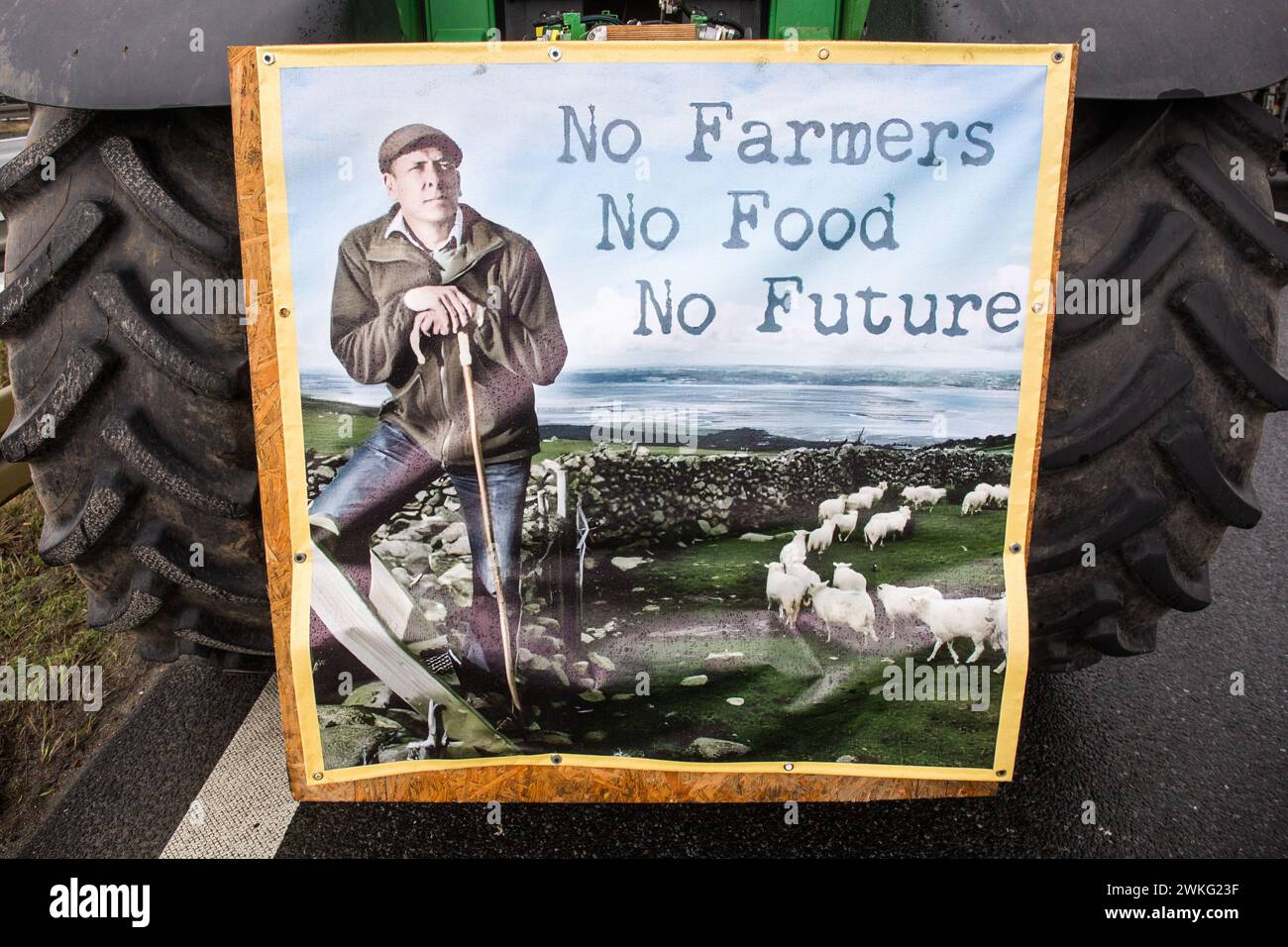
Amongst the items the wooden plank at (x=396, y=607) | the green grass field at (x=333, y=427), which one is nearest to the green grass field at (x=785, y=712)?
the wooden plank at (x=396, y=607)

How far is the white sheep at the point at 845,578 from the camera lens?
183 centimetres

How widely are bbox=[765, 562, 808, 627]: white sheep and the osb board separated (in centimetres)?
35

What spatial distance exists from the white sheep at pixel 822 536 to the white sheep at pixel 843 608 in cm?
7

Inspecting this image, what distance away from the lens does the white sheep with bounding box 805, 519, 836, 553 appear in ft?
5.96

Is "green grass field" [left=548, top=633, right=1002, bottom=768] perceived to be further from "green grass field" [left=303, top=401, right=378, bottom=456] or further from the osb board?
"green grass field" [left=303, top=401, right=378, bottom=456]

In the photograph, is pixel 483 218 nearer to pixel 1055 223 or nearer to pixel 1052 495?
pixel 1055 223

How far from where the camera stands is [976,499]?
1825mm

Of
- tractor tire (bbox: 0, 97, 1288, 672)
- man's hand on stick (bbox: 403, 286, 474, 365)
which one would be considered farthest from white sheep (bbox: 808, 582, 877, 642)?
man's hand on stick (bbox: 403, 286, 474, 365)

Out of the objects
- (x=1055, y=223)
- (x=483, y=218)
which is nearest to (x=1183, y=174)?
(x=1055, y=223)

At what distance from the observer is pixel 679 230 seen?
171cm

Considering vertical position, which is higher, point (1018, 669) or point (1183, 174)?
point (1183, 174)

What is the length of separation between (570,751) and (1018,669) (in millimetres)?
858

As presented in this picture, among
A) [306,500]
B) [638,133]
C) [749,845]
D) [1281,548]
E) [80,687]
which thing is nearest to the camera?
[638,133]

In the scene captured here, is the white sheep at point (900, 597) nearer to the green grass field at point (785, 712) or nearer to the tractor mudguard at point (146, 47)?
the green grass field at point (785, 712)
